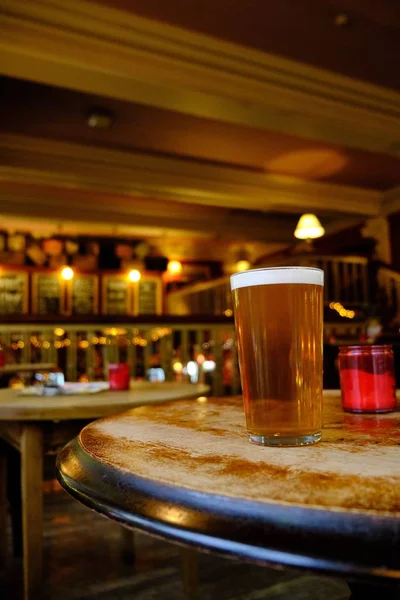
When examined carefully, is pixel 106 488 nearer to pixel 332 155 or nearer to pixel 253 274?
pixel 253 274

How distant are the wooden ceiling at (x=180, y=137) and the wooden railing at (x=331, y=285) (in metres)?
Answer: 1.39

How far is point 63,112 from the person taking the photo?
5.27m

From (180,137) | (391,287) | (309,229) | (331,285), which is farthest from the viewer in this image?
(331,285)

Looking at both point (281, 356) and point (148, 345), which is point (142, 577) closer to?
point (281, 356)

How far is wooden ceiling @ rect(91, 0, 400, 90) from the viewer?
384 centimetres

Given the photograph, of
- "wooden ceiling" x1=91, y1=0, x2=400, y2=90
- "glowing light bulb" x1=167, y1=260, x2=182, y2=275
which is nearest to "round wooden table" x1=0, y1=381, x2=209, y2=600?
"wooden ceiling" x1=91, y1=0, x2=400, y2=90

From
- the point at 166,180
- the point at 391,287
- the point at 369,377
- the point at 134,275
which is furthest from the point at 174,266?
the point at 369,377

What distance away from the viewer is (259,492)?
0.36 meters

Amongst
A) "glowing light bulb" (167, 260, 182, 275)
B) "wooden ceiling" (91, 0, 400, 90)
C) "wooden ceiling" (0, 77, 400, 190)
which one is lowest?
"glowing light bulb" (167, 260, 182, 275)

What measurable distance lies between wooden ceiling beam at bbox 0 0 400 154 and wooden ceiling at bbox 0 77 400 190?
0.90 meters

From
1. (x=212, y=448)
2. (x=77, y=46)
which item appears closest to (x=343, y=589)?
(x=212, y=448)

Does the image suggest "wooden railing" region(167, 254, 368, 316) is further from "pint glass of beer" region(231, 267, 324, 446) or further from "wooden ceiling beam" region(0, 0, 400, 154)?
"pint glass of beer" region(231, 267, 324, 446)

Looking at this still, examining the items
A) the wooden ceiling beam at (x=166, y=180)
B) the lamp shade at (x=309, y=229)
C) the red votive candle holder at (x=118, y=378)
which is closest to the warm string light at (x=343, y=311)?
the lamp shade at (x=309, y=229)

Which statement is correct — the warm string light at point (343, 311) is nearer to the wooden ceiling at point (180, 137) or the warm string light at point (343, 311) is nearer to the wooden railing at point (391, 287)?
the wooden railing at point (391, 287)
